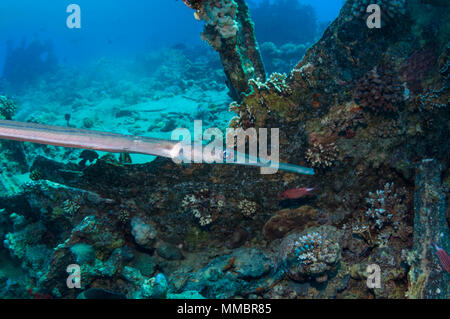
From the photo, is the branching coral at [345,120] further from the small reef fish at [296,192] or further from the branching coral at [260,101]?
the small reef fish at [296,192]

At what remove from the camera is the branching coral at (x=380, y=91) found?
445cm

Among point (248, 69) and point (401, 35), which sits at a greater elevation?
point (401, 35)

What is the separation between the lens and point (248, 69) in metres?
5.35

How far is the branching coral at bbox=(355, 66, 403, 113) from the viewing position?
4445mm

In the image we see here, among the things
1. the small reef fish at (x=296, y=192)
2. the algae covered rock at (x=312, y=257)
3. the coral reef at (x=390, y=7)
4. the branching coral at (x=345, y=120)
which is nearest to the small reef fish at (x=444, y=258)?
the algae covered rock at (x=312, y=257)

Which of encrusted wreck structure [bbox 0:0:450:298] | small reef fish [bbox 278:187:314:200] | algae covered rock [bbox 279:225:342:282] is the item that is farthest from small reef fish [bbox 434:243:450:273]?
small reef fish [bbox 278:187:314:200]

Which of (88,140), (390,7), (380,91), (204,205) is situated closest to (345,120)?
(380,91)

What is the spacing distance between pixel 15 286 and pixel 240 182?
495 cm

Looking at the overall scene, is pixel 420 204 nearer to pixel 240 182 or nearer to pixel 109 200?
pixel 240 182

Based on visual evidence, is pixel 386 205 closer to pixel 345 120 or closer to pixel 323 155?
pixel 323 155

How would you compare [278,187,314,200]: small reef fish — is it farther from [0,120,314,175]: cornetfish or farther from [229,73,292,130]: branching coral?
[0,120,314,175]: cornetfish

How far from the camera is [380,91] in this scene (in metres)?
4.46

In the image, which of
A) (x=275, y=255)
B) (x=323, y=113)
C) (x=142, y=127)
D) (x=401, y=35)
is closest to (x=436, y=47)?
(x=401, y=35)

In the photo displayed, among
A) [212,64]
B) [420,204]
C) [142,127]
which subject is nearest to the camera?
[420,204]
